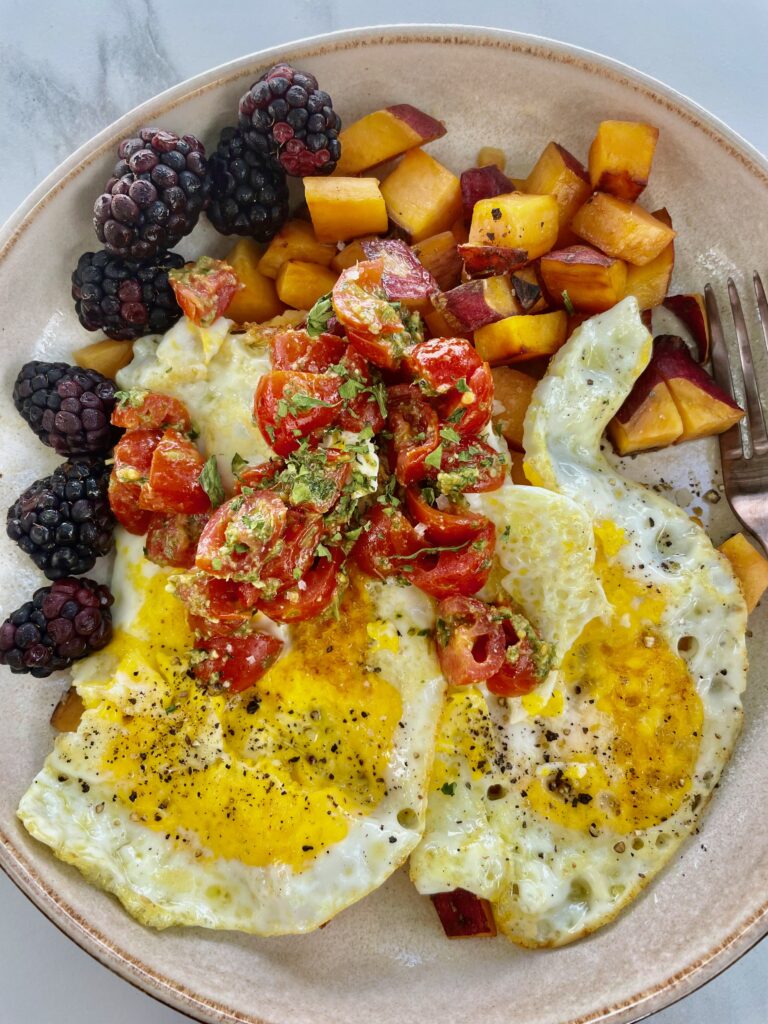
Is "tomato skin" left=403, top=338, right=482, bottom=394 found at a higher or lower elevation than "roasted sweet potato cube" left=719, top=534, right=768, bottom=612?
higher

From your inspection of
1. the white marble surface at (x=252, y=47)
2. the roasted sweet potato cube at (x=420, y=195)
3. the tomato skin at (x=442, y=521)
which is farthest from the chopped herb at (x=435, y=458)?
the white marble surface at (x=252, y=47)

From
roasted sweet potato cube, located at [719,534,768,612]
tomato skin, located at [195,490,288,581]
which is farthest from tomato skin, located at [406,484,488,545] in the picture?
roasted sweet potato cube, located at [719,534,768,612]

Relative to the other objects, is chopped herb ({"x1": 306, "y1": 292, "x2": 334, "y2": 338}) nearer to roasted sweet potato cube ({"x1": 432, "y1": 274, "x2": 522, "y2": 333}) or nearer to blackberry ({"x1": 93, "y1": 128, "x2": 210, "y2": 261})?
roasted sweet potato cube ({"x1": 432, "y1": 274, "x2": 522, "y2": 333})

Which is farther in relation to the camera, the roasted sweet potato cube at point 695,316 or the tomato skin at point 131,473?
the roasted sweet potato cube at point 695,316

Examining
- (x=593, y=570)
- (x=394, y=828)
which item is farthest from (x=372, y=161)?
(x=394, y=828)

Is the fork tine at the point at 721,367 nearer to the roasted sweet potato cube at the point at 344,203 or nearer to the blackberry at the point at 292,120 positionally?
the roasted sweet potato cube at the point at 344,203
